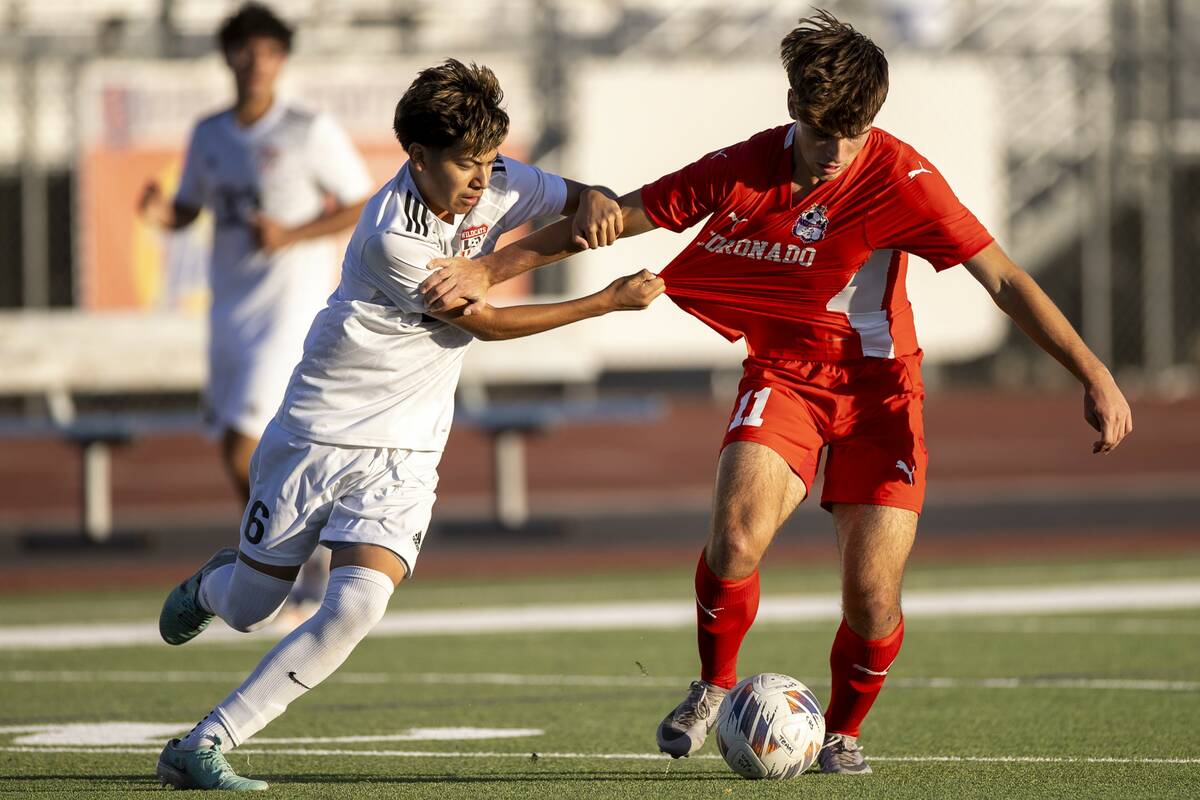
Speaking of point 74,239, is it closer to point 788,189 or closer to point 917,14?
point 917,14

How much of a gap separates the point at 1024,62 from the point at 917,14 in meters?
1.13

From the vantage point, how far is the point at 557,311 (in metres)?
4.96

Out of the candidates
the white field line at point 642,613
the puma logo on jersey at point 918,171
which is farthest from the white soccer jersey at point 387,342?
the white field line at point 642,613

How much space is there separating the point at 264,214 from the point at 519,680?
8.47 ft

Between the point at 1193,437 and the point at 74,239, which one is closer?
the point at 74,239

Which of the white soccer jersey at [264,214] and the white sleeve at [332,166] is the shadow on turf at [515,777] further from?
the white sleeve at [332,166]

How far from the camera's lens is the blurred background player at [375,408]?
4.86 metres

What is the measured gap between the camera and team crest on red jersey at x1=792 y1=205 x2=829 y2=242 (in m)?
5.27

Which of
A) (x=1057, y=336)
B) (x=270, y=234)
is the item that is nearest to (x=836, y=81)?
(x=1057, y=336)

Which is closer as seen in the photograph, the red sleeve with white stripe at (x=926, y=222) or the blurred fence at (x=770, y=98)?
the red sleeve with white stripe at (x=926, y=222)

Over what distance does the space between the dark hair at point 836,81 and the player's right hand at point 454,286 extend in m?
0.95

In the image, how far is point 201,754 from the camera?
15.8 feet

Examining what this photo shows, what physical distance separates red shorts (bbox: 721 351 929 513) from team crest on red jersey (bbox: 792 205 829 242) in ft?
1.22

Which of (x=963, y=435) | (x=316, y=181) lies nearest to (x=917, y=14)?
(x=963, y=435)
